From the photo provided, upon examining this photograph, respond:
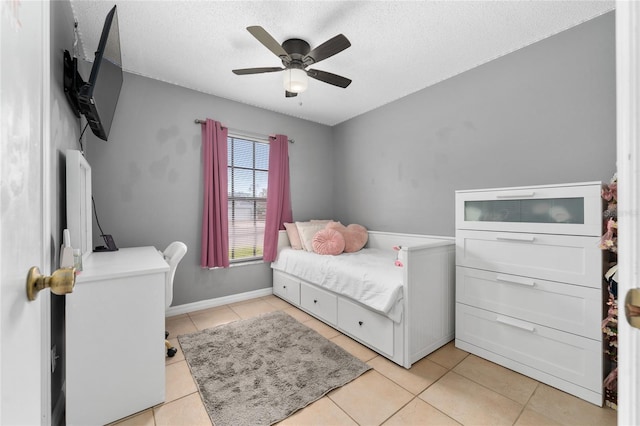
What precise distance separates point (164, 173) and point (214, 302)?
158cm

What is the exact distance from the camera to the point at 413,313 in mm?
1995

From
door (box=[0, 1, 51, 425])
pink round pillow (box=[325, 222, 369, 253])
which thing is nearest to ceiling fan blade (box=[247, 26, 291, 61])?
door (box=[0, 1, 51, 425])

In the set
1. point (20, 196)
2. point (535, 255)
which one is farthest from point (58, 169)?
point (535, 255)

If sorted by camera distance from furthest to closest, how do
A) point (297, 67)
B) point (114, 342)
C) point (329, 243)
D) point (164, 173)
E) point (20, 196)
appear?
point (329, 243) → point (164, 173) → point (297, 67) → point (114, 342) → point (20, 196)

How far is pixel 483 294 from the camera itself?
211 centimetres

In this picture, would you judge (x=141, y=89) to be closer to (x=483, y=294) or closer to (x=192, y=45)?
(x=192, y=45)

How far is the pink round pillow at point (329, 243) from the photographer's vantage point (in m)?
3.03

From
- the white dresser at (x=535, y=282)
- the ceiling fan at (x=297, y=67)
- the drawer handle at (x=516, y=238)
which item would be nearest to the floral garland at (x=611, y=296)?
the white dresser at (x=535, y=282)

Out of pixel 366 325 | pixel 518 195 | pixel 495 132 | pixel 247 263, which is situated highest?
pixel 495 132

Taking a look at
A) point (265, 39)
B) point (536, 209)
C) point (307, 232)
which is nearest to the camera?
point (265, 39)

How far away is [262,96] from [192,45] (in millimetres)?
1022

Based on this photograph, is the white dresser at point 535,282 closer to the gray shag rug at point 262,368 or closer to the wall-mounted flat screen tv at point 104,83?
the gray shag rug at point 262,368

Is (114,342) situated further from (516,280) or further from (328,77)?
(516,280)

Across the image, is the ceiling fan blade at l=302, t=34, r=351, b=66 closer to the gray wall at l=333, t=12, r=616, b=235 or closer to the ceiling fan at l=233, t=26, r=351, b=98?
the ceiling fan at l=233, t=26, r=351, b=98
